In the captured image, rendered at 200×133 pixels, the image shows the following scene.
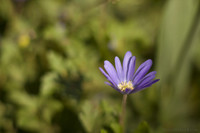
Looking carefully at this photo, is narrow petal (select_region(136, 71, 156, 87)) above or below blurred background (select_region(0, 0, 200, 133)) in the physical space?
below

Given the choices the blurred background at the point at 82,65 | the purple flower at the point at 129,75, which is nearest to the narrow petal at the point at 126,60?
the purple flower at the point at 129,75

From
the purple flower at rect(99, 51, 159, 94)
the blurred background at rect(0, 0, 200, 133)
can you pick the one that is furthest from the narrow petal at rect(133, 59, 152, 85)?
the blurred background at rect(0, 0, 200, 133)

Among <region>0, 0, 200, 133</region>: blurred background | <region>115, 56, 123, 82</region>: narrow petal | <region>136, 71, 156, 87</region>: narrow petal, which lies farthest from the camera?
<region>0, 0, 200, 133</region>: blurred background

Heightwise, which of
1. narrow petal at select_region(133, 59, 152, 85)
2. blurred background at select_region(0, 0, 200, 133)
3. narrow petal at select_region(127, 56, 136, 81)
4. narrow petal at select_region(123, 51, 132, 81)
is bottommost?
narrow petal at select_region(133, 59, 152, 85)

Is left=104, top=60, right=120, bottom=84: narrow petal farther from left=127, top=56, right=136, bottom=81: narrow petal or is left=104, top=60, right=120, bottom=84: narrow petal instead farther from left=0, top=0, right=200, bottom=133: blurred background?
left=0, top=0, right=200, bottom=133: blurred background

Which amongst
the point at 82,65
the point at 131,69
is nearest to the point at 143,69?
the point at 131,69

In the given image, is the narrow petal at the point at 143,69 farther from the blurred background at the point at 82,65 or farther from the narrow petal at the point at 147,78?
the blurred background at the point at 82,65

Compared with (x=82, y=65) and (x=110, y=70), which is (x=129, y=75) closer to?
(x=110, y=70)
